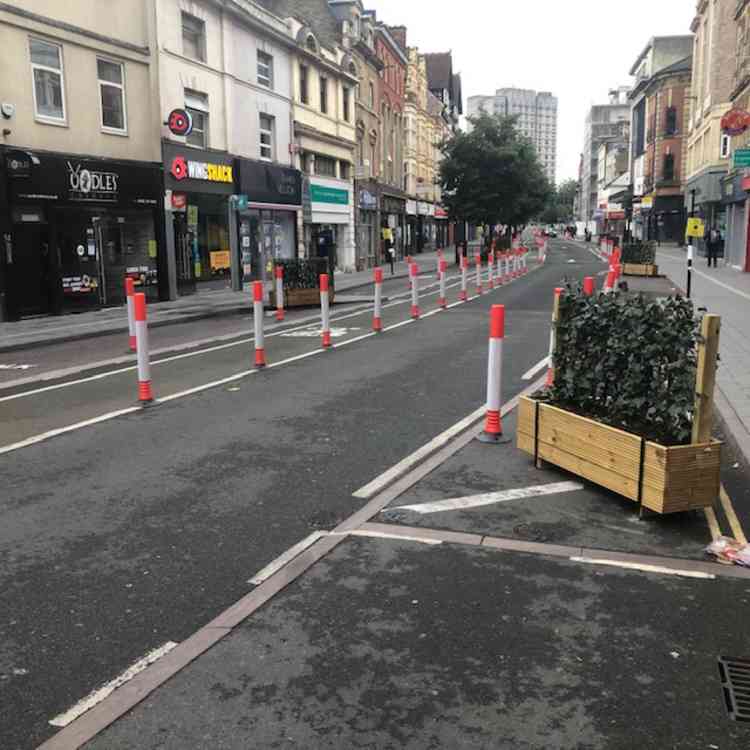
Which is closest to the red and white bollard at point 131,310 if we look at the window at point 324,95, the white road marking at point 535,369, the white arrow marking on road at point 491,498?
the white road marking at point 535,369

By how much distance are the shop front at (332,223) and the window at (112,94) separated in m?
11.8

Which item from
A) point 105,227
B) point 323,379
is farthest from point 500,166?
point 323,379

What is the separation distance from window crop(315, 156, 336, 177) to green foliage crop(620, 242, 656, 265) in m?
14.1

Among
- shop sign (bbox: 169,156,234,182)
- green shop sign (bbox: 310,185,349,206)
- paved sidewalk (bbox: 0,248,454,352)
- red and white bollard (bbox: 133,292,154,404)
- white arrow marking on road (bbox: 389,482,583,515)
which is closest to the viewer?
white arrow marking on road (bbox: 389,482,583,515)

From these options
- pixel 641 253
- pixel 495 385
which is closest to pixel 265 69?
pixel 641 253

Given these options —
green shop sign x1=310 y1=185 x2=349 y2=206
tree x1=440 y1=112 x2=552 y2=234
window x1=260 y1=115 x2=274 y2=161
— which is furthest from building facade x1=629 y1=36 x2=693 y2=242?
window x1=260 y1=115 x2=274 y2=161

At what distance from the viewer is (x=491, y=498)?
18.9 feet

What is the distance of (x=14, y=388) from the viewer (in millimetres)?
10484

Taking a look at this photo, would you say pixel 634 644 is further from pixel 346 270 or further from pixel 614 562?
pixel 346 270

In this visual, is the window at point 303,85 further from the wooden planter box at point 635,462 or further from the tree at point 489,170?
the wooden planter box at point 635,462

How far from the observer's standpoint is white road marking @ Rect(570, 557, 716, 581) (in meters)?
4.49

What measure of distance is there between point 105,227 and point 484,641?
20095 millimetres

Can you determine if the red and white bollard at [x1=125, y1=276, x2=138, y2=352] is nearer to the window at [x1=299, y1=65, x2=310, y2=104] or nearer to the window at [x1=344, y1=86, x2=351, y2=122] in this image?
the window at [x1=299, y1=65, x2=310, y2=104]

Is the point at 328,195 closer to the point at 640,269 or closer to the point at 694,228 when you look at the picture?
the point at 640,269
